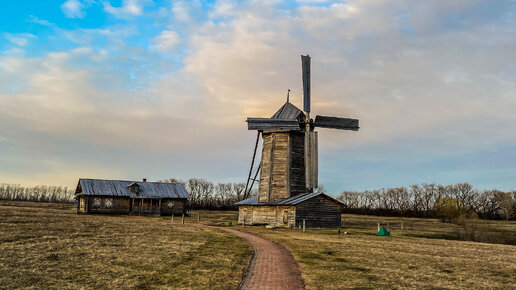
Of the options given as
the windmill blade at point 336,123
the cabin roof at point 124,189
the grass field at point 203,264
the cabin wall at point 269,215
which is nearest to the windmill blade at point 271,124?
the windmill blade at point 336,123

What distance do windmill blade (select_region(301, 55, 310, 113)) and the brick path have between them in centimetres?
2328

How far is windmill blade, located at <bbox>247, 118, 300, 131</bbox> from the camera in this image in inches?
1532

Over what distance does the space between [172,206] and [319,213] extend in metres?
29.6

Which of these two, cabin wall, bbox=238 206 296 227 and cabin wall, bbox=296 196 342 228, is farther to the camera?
cabin wall, bbox=238 206 296 227

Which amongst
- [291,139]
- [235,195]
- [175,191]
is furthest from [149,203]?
[235,195]

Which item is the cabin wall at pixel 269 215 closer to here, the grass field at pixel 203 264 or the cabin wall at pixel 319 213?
the cabin wall at pixel 319 213

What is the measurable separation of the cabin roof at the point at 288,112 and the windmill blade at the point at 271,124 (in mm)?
930

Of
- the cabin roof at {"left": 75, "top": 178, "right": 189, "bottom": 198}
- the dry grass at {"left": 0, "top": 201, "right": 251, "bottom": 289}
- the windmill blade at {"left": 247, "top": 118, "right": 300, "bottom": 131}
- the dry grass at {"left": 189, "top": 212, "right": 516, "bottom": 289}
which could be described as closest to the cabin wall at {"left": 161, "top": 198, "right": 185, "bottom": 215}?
the cabin roof at {"left": 75, "top": 178, "right": 189, "bottom": 198}

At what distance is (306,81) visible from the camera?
42375 millimetres

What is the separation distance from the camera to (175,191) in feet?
203

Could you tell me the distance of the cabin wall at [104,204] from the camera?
2191 inches

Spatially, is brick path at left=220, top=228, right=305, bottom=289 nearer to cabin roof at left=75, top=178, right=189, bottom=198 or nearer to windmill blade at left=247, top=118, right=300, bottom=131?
windmill blade at left=247, top=118, right=300, bottom=131

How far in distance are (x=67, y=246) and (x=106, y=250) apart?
2078 millimetres

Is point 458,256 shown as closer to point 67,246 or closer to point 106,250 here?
point 106,250
